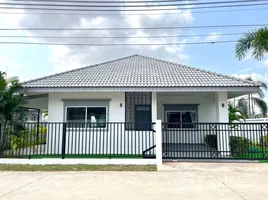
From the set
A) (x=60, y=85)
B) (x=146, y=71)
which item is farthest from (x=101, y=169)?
(x=146, y=71)

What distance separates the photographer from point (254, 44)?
12.6 meters

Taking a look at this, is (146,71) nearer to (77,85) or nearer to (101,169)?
(77,85)

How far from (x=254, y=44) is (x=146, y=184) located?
36.2 feet

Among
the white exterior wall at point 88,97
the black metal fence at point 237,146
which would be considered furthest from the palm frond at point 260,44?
the white exterior wall at point 88,97

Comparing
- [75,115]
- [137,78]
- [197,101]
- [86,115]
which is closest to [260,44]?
[197,101]

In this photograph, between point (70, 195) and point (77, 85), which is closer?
point (70, 195)

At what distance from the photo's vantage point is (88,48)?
1847 centimetres

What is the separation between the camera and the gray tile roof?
1074cm

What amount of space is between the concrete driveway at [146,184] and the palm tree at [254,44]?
7465mm

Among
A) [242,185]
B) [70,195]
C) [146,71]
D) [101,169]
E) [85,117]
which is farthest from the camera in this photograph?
[146,71]

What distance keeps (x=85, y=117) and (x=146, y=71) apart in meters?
4.55

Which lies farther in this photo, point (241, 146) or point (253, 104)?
point (253, 104)

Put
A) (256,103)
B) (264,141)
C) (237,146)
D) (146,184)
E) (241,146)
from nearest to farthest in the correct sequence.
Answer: (146,184) → (264,141) → (241,146) → (237,146) → (256,103)

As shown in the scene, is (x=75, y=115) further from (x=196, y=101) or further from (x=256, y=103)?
(x=256, y=103)
